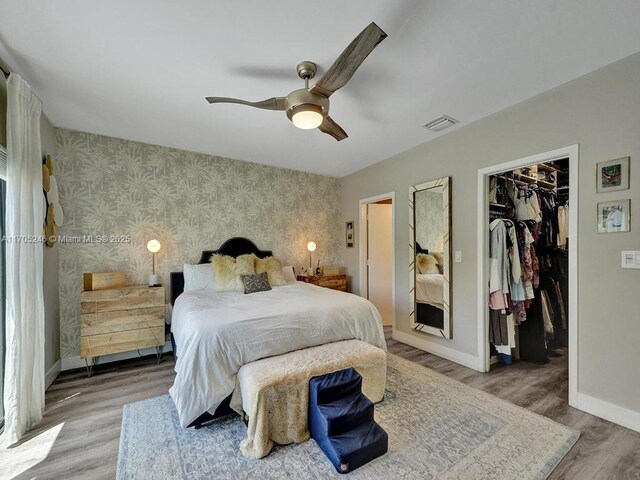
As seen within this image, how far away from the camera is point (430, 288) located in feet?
11.4

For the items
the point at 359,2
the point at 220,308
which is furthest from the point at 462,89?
the point at 220,308

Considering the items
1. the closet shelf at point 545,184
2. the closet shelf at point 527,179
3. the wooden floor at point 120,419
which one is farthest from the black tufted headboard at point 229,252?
the closet shelf at point 545,184

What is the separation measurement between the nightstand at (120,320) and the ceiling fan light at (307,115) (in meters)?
2.51

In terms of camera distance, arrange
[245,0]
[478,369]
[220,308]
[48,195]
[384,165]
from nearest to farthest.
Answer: [245,0], [220,308], [48,195], [478,369], [384,165]

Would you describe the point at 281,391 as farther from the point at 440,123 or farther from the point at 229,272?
the point at 440,123

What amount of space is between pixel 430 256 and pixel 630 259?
5.67 feet

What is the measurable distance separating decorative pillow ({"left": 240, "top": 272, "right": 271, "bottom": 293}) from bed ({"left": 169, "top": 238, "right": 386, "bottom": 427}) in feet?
0.84

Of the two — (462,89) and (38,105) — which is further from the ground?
(462,89)

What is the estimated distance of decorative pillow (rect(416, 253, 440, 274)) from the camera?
3426 millimetres

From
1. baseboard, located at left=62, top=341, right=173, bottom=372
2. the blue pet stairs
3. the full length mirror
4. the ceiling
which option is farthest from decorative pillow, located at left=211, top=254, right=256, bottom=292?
the full length mirror

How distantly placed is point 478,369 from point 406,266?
1.44 m

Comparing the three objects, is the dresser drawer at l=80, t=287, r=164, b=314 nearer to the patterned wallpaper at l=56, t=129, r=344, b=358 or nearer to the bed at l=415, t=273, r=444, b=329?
the patterned wallpaper at l=56, t=129, r=344, b=358

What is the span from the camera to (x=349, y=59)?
1583 millimetres

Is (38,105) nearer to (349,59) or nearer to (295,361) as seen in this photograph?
(349,59)
